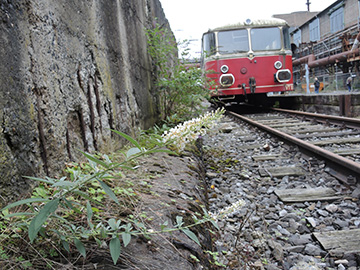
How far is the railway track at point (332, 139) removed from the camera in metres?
3.29

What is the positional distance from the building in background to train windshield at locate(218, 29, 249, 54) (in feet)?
22.8

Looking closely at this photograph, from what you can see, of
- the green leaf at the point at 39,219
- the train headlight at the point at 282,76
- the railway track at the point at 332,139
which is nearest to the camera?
the green leaf at the point at 39,219

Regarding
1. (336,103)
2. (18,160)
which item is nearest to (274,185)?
(18,160)

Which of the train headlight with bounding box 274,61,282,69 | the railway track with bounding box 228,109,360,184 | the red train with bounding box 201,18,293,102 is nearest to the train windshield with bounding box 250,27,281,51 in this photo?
the red train with bounding box 201,18,293,102

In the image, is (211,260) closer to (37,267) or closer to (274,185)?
(37,267)

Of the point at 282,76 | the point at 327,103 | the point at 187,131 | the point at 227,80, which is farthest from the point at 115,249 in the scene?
the point at 282,76

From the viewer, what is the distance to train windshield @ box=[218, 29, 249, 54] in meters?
9.96

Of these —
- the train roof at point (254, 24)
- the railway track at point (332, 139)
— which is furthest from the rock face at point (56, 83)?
the train roof at point (254, 24)

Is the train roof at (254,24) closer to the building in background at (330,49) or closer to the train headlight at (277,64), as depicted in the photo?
the train headlight at (277,64)

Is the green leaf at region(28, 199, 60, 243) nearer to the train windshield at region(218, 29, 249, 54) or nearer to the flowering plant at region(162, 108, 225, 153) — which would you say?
the flowering plant at region(162, 108, 225, 153)

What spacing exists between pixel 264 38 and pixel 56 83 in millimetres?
9133

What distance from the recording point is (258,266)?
1826mm

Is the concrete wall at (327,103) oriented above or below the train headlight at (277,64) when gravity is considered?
below

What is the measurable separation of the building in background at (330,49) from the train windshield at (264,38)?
6.24 meters
